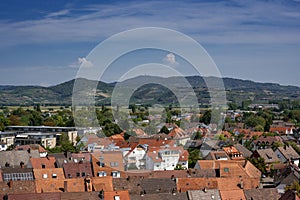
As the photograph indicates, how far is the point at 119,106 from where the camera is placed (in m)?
80.9

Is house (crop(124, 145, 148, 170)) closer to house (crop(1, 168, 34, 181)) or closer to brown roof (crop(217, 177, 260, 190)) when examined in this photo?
house (crop(1, 168, 34, 181))

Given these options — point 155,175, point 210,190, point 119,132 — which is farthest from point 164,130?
point 210,190

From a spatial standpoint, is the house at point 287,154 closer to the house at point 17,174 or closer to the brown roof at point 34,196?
the house at point 17,174

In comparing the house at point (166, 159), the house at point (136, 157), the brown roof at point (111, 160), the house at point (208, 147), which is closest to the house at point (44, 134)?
the house at point (208, 147)

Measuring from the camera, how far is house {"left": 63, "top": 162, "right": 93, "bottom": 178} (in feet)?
119

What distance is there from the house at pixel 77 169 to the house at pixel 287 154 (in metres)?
24.7

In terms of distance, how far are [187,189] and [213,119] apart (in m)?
65.0

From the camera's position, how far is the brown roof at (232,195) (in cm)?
2896

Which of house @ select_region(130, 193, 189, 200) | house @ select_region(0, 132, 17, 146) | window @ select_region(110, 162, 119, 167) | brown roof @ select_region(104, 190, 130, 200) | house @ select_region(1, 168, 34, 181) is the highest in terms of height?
house @ select_region(0, 132, 17, 146)

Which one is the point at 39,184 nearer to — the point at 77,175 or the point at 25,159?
the point at 77,175

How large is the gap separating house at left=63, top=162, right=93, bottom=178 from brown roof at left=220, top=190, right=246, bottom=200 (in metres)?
12.3

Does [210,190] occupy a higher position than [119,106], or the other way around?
[119,106]

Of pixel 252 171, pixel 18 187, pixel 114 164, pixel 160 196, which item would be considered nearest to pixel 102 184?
pixel 160 196

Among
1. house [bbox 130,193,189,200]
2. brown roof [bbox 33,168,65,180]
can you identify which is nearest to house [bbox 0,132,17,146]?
brown roof [bbox 33,168,65,180]
